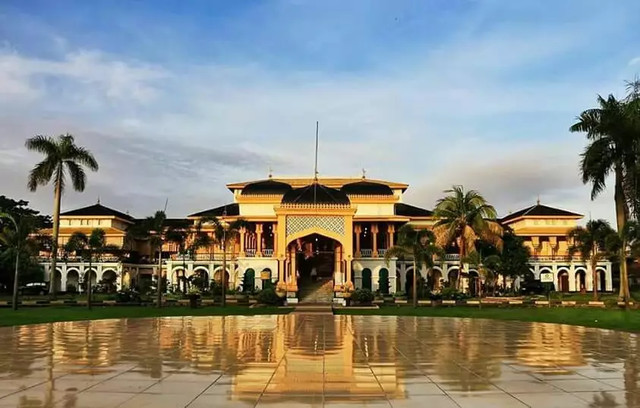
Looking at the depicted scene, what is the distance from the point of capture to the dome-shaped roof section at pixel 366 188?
61.0 m

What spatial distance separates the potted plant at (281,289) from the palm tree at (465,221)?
42.7 ft

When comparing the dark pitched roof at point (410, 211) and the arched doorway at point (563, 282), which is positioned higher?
the dark pitched roof at point (410, 211)

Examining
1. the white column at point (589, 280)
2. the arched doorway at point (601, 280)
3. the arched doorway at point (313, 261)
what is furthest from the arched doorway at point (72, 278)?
the arched doorway at point (601, 280)

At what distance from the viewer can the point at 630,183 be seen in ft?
103

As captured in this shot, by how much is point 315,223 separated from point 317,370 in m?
37.9

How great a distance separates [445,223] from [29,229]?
30.8 metres

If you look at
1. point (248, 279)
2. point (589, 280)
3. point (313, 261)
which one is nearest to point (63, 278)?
point (248, 279)

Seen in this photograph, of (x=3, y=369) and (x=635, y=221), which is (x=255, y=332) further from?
(x=635, y=221)

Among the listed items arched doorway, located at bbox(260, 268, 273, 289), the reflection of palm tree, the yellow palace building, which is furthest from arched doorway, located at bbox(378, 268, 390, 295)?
the reflection of palm tree

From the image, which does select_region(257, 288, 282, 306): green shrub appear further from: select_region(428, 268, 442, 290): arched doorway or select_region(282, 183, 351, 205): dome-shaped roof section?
select_region(428, 268, 442, 290): arched doorway

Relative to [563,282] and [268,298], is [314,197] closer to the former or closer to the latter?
[268,298]

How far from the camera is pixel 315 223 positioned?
161 ft

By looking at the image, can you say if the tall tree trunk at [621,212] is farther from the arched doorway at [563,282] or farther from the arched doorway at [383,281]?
the arched doorway at [563,282]

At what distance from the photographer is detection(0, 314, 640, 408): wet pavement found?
8.52m
